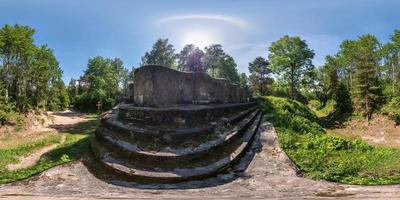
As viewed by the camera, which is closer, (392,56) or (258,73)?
(392,56)

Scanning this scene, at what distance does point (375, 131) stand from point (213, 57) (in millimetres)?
38584

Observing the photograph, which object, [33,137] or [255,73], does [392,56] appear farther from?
[33,137]

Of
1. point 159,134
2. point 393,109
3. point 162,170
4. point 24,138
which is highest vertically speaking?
point 393,109

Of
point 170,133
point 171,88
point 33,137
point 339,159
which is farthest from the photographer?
point 33,137

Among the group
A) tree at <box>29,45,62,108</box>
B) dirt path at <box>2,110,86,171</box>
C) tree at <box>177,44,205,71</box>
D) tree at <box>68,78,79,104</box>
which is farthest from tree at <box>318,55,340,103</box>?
tree at <box>68,78,79,104</box>

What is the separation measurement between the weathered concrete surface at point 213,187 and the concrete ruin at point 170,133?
28.6 inches

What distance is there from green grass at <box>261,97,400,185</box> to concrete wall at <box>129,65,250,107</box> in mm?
4620

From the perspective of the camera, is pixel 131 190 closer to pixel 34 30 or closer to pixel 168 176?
pixel 168 176

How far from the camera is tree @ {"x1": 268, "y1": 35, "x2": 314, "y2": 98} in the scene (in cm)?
4900

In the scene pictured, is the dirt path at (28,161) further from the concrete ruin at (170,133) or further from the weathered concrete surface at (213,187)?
the weathered concrete surface at (213,187)

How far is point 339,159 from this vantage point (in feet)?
54.3

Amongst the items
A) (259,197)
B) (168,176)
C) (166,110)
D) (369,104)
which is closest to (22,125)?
(166,110)

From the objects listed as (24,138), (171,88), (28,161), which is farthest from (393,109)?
(24,138)

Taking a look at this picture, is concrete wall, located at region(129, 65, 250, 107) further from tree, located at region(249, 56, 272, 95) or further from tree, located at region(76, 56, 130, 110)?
tree, located at region(249, 56, 272, 95)
